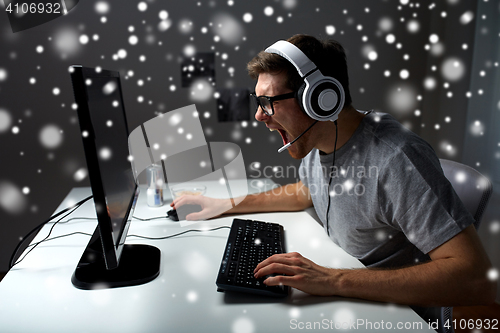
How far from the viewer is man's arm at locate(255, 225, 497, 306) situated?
2.35 feet

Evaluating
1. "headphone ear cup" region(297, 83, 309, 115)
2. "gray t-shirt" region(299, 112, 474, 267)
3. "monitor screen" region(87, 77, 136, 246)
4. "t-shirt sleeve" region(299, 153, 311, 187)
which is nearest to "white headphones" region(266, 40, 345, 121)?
"headphone ear cup" region(297, 83, 309, 115)

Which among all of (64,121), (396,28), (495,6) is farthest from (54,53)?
(495,6)

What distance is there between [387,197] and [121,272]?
2.17ft

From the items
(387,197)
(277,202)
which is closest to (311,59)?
(387,197)

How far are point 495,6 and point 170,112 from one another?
1.72 metres

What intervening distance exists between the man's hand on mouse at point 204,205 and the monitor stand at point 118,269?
0.26 meters

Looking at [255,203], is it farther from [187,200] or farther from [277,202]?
[187,200]

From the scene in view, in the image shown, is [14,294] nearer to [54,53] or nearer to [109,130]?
[109,130]

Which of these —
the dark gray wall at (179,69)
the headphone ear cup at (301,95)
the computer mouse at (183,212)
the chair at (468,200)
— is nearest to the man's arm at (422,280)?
the chair at (468,200)

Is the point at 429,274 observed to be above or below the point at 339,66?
below

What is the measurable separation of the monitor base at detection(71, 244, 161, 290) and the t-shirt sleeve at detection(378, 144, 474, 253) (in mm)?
586

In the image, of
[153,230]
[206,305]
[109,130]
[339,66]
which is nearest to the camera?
[206,305]

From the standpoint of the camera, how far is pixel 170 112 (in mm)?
1947

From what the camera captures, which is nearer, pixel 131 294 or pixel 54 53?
pixel 131 294
